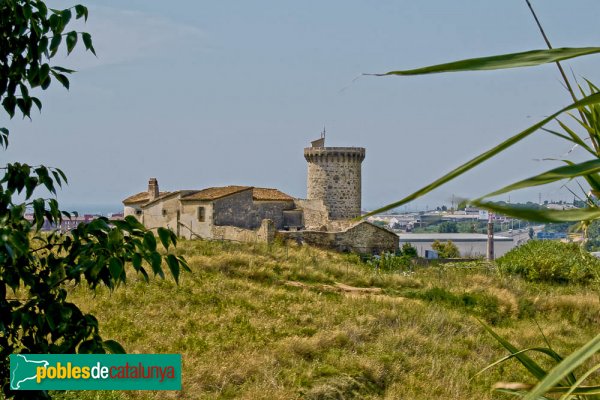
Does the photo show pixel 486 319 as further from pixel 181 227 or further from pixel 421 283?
pixel 181 227

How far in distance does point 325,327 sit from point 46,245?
9448mm

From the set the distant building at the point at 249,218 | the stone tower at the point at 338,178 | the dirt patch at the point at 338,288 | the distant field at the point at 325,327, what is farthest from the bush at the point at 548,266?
the stone tower at the point at 338,178

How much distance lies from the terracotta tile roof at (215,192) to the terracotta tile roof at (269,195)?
4.03ft

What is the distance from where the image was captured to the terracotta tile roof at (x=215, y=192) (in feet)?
105

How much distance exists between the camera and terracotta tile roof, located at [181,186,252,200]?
32.0 metres

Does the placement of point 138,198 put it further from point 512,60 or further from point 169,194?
point 512,60

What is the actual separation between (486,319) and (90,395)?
35.2 feet

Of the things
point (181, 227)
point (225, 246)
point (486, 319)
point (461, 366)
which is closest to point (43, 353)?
point (461, 366)

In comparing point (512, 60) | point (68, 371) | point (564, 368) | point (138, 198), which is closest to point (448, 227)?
point (138, 198)

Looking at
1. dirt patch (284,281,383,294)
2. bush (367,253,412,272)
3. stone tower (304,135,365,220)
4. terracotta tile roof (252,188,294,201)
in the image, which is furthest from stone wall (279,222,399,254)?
stone tower (304,135,365,220)

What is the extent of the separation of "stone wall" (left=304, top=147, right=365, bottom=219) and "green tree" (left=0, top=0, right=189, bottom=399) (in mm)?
42365

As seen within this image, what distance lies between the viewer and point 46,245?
433 centimetres

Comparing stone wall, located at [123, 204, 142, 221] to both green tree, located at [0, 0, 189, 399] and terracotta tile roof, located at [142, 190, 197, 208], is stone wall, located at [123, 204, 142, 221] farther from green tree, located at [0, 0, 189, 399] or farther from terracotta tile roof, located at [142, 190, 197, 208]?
green tree, located at [0, 0, 189, 399]

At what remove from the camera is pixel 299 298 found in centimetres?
1569
